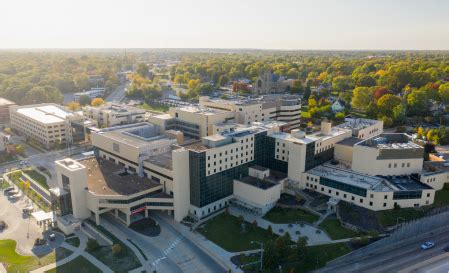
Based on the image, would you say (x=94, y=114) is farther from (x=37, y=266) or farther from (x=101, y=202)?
(x=37, y=266)

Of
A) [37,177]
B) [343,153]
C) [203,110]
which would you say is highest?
[203,110]

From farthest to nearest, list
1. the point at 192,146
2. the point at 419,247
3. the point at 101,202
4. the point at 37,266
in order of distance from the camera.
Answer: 1. the point at 192,146
2. the point at 101,202
3. the point at 419,247
4. the point at 37,266

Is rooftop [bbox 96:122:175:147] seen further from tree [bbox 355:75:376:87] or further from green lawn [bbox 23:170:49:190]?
tree [bbox 355:75:376:87]

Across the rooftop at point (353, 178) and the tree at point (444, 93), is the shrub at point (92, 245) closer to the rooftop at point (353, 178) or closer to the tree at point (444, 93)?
the rooftop at point (353, 178)

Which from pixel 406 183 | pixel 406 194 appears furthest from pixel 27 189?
pixel 406 183

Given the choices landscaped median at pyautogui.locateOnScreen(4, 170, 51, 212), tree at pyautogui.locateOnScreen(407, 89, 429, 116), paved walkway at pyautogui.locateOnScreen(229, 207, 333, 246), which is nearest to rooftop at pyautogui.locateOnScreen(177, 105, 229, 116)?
paved walkway at pyautogui.locateOnScreen(229, 207, 333, 246)

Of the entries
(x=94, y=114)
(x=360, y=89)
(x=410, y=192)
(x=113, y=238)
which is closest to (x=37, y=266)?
(x=113, y=238)

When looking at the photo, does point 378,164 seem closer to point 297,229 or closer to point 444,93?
point 297,229
